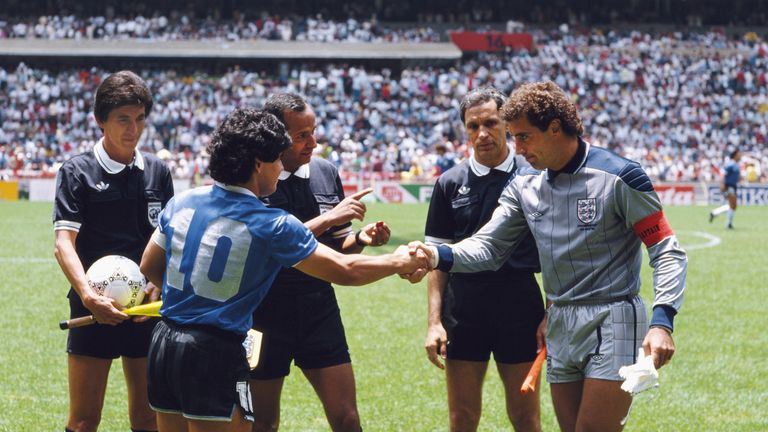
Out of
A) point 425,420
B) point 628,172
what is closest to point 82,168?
point 628,172

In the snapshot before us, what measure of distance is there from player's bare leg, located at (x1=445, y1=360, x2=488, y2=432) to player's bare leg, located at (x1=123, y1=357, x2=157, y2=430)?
1700 mm

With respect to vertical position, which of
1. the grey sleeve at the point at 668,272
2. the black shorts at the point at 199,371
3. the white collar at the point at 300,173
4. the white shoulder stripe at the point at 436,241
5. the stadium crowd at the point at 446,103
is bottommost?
the stadium crowd at the point at 446,103

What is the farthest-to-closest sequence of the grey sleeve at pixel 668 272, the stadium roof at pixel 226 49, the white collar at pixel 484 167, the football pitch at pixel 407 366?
the stadium roof at pixel 226 49 → the football pitch at pixel 407 366 → the white collar at pixel 484 167 → the grey sleeve at pixel 668 272

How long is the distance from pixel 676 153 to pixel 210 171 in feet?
130

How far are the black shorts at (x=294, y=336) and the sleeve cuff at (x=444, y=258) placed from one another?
0.76m

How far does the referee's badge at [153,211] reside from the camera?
5.23 m

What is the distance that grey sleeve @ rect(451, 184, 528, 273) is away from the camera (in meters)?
4.85

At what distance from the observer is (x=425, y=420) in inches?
292

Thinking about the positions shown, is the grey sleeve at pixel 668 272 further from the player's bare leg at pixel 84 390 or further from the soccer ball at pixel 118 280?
the player's bare leg at pixel 84 390

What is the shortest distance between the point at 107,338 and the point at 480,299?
2.06 metres

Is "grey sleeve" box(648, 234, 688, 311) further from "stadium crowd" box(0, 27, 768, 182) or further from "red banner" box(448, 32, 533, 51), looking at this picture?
"red banner" box(448, 32, 533, 51)

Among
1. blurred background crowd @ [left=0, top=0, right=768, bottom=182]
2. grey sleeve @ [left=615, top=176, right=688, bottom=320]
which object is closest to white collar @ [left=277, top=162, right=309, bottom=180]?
grey sleeve @ [left=615, top=176, right=688, bottom=320]

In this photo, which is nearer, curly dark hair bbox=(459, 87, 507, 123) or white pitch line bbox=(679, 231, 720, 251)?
curly dark hair bbox=(459, 87, 507, 123)

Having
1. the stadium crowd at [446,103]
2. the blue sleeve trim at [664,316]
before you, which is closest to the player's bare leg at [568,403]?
the blue sleeve trim at [664,316]
